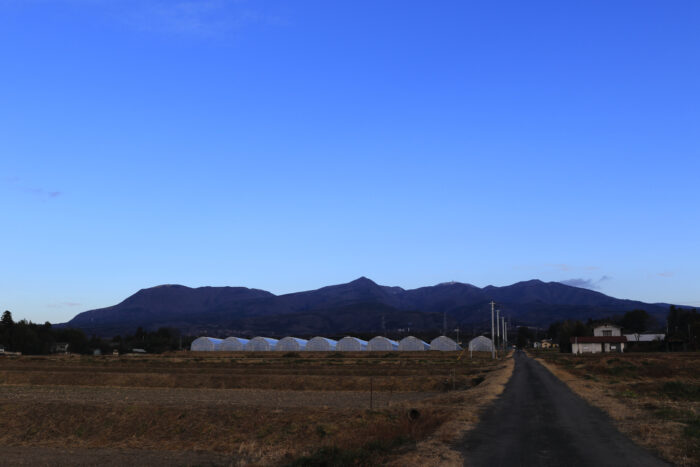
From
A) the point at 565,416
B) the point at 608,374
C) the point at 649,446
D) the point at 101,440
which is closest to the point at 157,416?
the point at 101,440

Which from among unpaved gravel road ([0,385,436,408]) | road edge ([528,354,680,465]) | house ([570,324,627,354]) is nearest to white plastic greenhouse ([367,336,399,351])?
house ([570,324,627,354])

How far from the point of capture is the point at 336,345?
171 meters

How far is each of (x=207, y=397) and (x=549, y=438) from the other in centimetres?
2864

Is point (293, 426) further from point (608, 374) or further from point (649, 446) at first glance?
point (608, 374)

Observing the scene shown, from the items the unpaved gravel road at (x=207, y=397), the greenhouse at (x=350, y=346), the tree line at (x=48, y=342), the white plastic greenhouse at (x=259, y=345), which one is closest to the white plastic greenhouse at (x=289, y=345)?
the white plastic greenhouse at (x=259, y=345)

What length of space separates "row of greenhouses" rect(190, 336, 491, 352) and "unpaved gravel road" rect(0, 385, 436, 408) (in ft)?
375

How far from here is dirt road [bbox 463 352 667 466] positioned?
60.0 ft

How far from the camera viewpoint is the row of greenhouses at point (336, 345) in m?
164

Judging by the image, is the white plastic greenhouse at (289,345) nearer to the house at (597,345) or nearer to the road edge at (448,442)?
the house at (597,345)

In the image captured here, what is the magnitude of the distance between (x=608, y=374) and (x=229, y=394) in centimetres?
3775

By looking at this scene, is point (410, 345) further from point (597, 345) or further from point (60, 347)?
point (60, 347)

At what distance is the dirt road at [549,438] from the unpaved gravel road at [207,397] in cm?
1061

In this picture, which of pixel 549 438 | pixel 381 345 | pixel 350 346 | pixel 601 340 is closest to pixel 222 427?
pixel 549 438

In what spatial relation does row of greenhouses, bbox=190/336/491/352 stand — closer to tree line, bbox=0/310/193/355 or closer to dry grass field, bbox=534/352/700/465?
tree line, bbox=0/310/193/355
